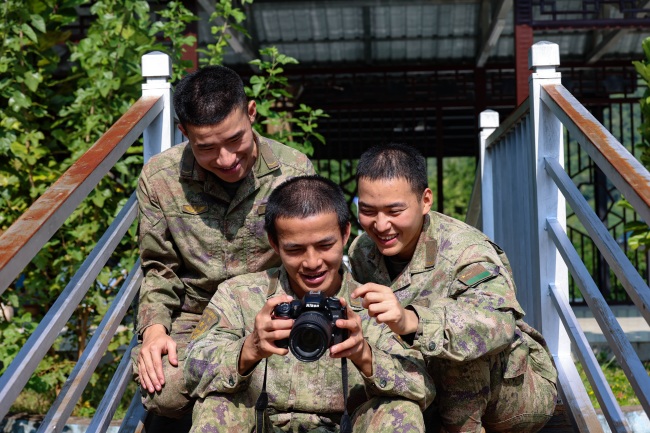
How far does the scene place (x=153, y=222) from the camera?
3.05 metres

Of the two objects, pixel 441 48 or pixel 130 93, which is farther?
pixel 441 48

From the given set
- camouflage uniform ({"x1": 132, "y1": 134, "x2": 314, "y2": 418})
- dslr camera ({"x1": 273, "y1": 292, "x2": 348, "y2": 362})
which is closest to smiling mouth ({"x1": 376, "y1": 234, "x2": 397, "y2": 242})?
dslr camera ({"x1": 273, "y1": 292, "x2": 348, "y2": 362})

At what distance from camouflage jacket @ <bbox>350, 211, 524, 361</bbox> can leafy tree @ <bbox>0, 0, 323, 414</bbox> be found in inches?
81.3

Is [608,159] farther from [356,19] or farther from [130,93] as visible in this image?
[356,19]

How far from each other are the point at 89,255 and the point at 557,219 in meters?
1.56

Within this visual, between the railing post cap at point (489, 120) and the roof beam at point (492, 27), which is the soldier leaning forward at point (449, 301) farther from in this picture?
the roof beam at point (492, 27)

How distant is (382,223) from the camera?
261 centimetres

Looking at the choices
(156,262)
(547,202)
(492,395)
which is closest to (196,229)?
(156,262)

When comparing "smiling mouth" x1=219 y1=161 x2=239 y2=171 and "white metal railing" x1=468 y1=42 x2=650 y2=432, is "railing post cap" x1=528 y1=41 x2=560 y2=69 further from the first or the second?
"smiling mouth" x1=219 y1=161 x2=239 y2=171

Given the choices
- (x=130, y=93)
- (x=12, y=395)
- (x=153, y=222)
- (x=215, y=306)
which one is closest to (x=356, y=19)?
(x=130, y=93)

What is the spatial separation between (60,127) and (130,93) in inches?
19.1

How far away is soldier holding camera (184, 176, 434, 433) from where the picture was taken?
220 centimetres

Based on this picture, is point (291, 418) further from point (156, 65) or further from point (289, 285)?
point (156, 65)

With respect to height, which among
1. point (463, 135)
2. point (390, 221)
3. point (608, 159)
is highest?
point (608, 159)
